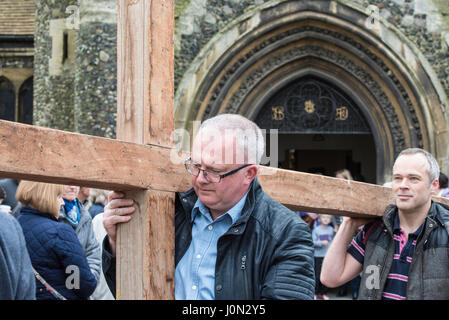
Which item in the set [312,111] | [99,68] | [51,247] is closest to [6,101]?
[99,68]

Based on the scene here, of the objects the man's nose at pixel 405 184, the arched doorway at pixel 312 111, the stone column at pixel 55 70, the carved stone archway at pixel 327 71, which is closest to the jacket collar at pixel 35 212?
the man's nose at pixel 405 184

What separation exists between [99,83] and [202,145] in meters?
6.60

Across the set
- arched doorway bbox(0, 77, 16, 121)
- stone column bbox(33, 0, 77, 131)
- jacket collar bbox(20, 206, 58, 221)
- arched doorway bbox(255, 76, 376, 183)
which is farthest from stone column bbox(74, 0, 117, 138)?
jacket collar bbox(20, 206, 58, 221)

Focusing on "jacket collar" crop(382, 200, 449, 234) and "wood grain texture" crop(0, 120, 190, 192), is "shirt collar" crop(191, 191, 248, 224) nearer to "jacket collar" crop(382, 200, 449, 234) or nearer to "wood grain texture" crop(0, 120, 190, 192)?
"wood grain texture" crop(0, 120, 190, 192)

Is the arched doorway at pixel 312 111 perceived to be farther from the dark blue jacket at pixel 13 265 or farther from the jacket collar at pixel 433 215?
the dark blue jacket at pixel 13 265

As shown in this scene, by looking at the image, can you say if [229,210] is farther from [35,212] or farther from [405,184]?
[35,212]

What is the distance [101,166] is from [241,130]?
1.35 ft

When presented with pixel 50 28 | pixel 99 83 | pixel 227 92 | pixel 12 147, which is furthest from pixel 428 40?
pixel 12 147

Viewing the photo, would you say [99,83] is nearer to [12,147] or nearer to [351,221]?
[351,221]

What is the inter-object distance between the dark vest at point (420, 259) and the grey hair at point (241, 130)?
0.94m

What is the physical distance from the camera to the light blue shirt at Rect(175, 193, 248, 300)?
181cm

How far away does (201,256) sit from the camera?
1.84 meters

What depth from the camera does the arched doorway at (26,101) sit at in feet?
37.6

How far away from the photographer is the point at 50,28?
905 centimetres
